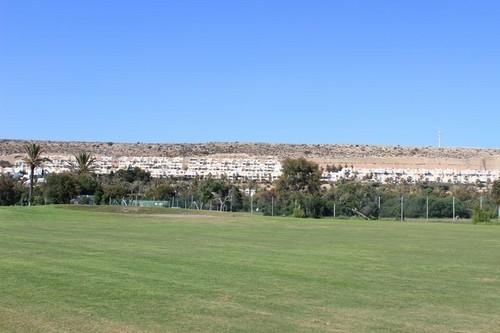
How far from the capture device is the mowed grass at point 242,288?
11164 mm

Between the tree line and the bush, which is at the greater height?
the tree line

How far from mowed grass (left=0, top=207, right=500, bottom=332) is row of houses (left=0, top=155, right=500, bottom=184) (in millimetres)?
97141

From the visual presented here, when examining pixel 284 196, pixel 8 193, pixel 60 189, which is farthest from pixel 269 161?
pixel 8 193

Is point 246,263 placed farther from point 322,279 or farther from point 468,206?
point 468,206

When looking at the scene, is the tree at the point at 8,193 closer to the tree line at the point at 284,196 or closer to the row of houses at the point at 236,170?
the tree line at the point at 284,196

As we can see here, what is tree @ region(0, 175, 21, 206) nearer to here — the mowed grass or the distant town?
the distant town

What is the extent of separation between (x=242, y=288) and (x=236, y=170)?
121 m

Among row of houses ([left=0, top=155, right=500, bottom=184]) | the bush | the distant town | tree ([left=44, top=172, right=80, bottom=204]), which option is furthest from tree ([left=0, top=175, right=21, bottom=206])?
the bush

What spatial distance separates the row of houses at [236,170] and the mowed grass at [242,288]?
97.1m

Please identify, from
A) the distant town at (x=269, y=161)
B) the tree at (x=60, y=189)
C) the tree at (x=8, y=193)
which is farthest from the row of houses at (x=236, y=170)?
the tree at (x=60, y=189)

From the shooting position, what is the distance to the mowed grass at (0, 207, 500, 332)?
11164 millimetres

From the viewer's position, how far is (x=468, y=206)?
232 feet

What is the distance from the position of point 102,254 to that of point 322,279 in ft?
25.4

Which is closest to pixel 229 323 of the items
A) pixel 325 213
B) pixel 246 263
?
pixel 246 263
